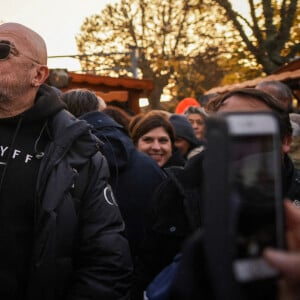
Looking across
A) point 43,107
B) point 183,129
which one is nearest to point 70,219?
point 43,107

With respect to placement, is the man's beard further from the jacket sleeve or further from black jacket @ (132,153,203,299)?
black jacket @ (132,153,203,299)

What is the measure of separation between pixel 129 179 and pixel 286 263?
7.17ft

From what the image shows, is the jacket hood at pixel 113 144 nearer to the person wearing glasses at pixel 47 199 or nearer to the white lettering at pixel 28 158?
the person wearing glasses at pixel 47 199

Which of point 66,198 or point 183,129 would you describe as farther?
point 183,129

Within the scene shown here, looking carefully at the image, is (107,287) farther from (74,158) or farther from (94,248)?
(74,158)

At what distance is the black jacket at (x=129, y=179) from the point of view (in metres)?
2.85

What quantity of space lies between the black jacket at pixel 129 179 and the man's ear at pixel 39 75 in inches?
27.2

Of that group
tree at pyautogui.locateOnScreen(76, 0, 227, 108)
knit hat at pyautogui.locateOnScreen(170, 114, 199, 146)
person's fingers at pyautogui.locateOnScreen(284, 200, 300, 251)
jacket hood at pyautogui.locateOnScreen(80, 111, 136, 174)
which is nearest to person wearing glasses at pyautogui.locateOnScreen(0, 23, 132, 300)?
jacket hood at pyautogui.locateOnScreen(80, 111, 136, 174)

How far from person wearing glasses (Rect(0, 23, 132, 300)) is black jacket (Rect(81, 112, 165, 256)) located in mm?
684

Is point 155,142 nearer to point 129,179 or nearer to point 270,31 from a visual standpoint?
point 129,179

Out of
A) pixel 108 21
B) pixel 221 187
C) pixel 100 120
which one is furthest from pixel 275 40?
pixel 108 21

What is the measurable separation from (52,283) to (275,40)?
1029 cm

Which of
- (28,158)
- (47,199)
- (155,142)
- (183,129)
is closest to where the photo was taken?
(47,199)

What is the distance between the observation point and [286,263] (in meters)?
0.71
